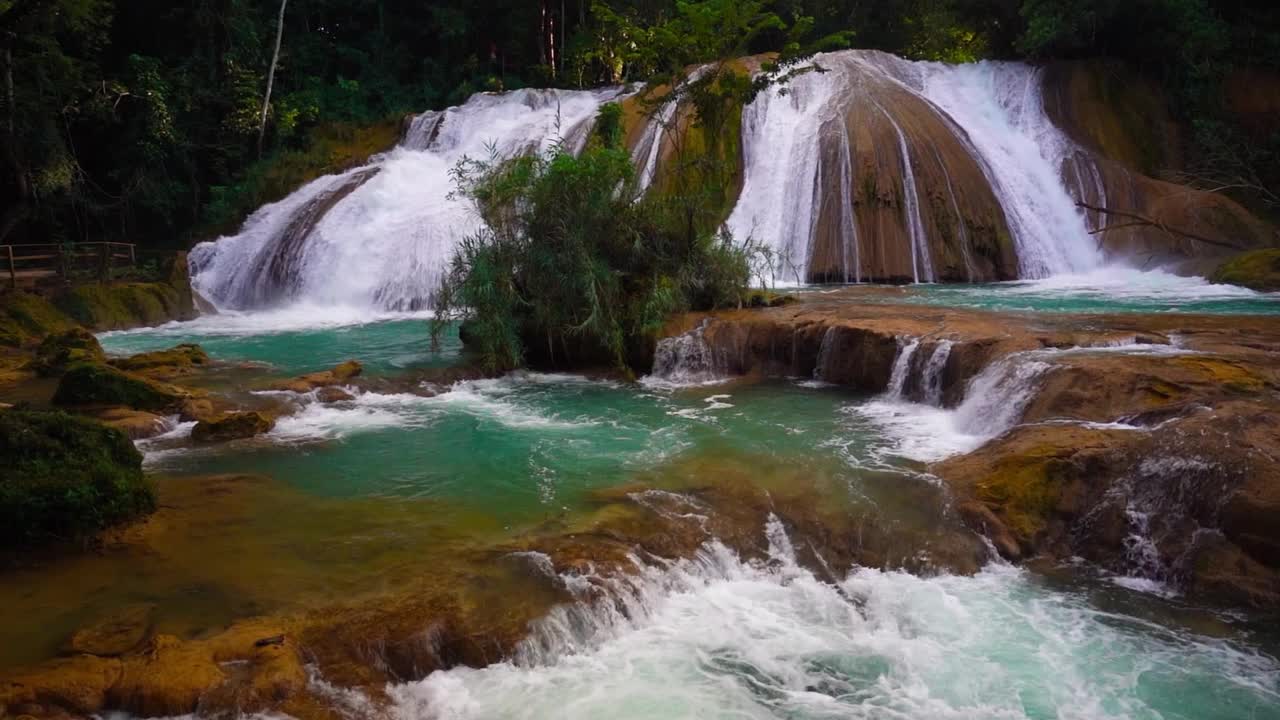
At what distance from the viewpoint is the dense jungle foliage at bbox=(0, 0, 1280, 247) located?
21172 millimetres

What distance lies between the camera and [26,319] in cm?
1556

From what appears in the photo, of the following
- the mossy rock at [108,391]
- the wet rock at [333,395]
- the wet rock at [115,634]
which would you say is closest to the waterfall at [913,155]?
the wet rock at [333,395]

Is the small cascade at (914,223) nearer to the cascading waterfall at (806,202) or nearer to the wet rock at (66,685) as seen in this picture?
the cascading waterfall at (806,202)

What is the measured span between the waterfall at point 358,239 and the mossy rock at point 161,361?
18.1 feet

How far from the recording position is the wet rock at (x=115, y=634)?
15.3 ft

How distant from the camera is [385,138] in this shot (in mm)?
25672

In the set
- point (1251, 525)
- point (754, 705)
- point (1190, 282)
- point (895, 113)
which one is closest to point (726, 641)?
point (754, 705)

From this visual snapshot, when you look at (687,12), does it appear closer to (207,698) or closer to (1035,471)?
(1035,471)

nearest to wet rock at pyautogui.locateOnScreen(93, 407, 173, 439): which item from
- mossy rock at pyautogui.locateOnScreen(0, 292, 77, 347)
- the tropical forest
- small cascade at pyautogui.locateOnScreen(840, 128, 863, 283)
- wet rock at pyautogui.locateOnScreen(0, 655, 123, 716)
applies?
the tropical forest

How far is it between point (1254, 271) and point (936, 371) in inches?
382

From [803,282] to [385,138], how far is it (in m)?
14.2

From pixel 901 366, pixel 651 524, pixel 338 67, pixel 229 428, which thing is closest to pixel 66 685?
pixel 651 524

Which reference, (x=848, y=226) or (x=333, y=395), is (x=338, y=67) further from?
(x=333, y=395)

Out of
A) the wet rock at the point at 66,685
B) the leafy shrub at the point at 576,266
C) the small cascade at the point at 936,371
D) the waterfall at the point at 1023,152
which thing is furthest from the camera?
the waterfall at the point at 1023,152
